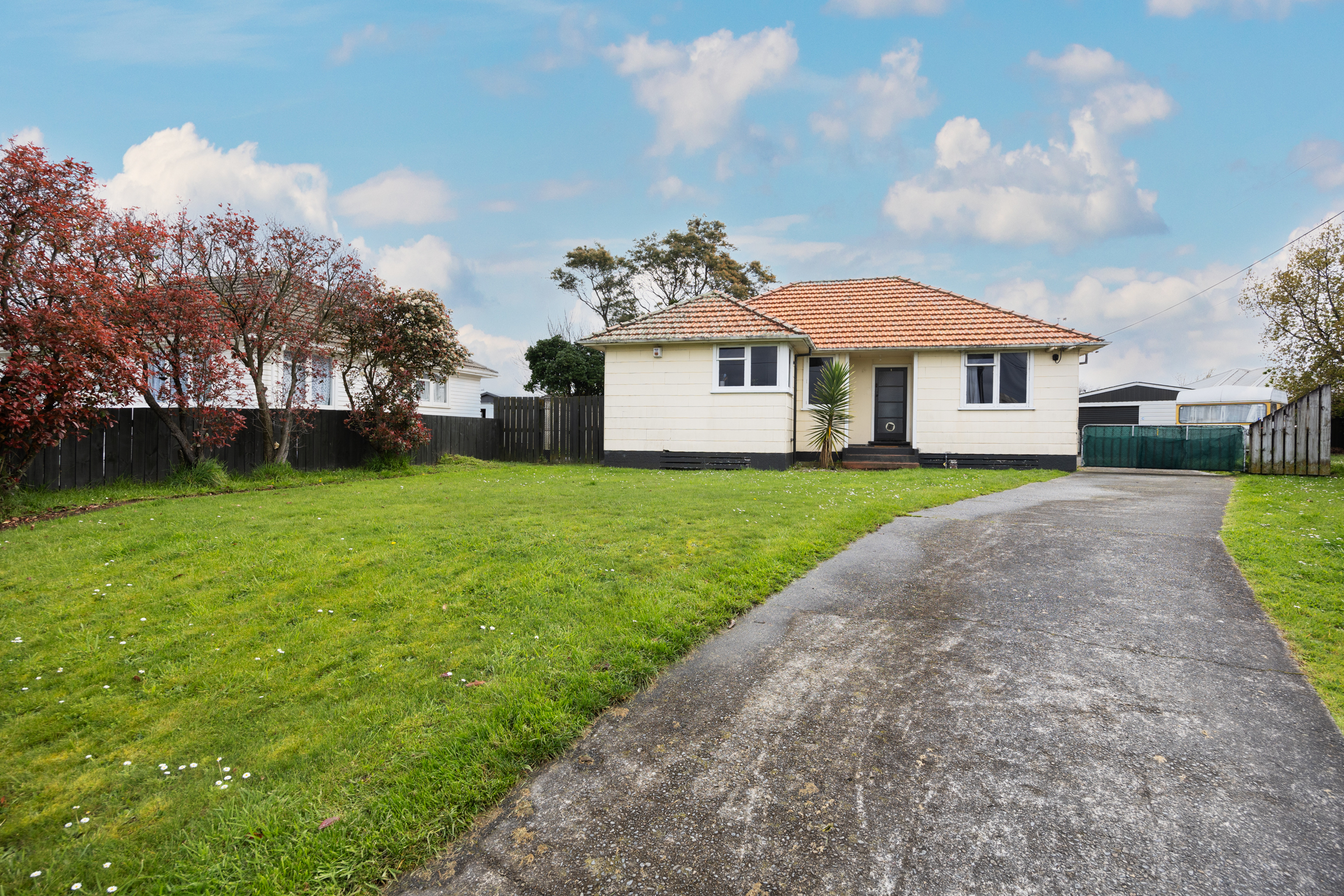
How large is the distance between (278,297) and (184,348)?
2.31 meters

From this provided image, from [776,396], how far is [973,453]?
557 cm

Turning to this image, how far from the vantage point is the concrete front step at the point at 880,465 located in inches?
642

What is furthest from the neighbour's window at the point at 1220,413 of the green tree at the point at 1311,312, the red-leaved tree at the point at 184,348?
the red-leaved tree at the point at 184,348

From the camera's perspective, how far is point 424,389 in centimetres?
1748

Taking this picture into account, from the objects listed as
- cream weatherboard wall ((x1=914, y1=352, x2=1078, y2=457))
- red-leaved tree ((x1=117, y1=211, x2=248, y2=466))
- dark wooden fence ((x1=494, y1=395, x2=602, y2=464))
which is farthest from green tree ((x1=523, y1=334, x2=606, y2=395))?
red-leaved tree ((x1=117, y1=211, x2=248, y2=466))

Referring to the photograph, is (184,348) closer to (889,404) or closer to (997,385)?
(889,404)

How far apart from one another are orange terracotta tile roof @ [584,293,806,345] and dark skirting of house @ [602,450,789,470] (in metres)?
2.97

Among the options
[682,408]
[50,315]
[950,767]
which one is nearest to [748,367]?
[682,408]

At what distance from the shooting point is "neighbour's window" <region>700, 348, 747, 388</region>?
16.2m

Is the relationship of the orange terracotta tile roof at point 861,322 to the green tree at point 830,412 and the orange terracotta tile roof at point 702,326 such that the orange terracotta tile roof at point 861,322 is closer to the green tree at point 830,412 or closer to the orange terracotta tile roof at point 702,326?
the orange terracotta tile roof at point 702,326

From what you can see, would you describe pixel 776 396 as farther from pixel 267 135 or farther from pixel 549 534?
pixel 267 135

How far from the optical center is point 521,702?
3094mm

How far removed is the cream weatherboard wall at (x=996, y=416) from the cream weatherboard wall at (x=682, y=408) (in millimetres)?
3719

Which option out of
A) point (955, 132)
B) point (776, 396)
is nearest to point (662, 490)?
point (776, 396)
